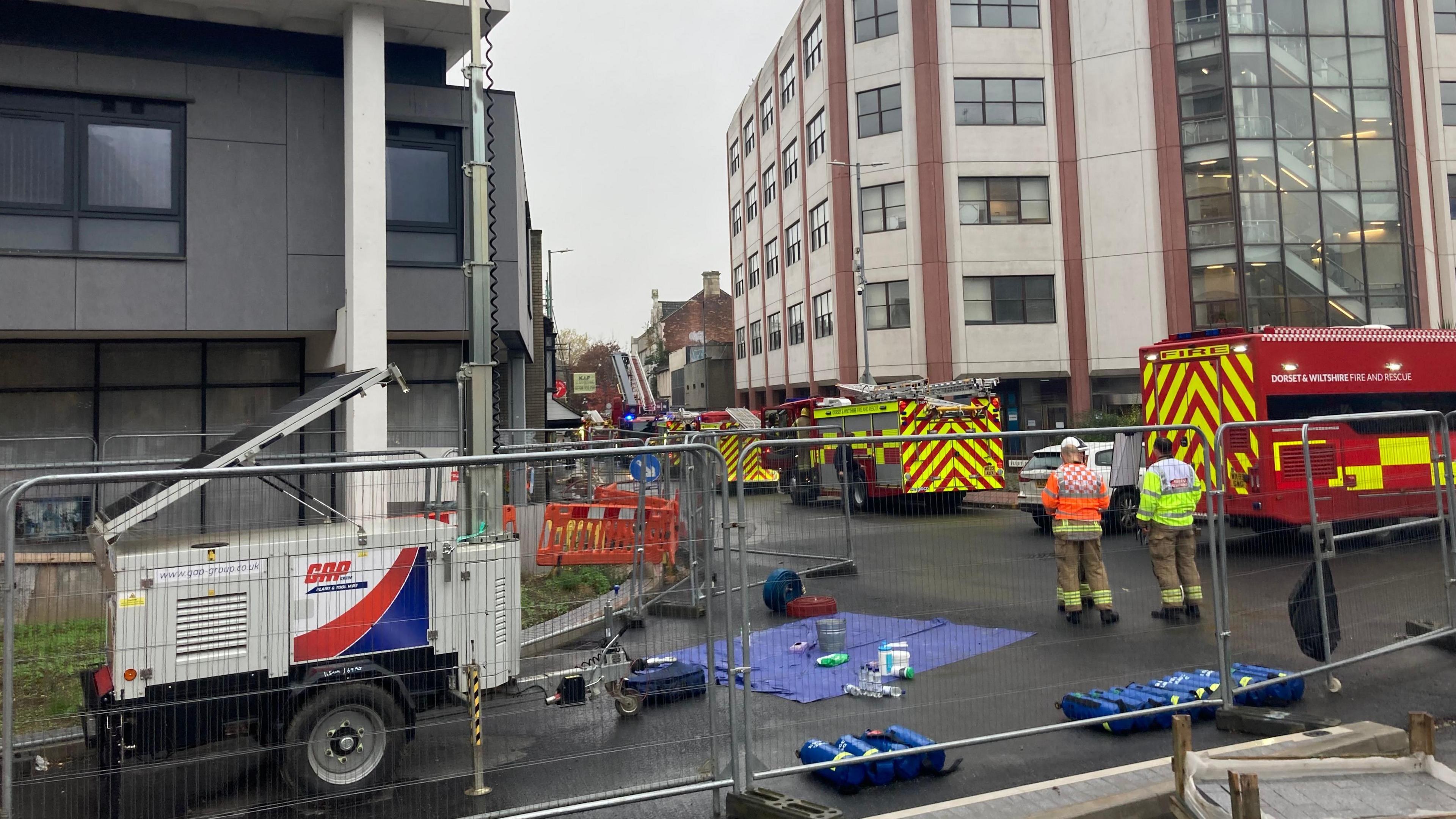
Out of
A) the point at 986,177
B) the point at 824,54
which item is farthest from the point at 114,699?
the point at 824,54

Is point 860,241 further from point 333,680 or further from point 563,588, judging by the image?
point 333,680

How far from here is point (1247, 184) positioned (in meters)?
31.8

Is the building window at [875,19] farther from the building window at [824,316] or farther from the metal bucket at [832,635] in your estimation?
the metal bucket at [832,635]

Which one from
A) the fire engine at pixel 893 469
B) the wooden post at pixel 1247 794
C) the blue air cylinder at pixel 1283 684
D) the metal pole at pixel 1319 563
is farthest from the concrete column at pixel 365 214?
the wooden post at pixel 1247 794

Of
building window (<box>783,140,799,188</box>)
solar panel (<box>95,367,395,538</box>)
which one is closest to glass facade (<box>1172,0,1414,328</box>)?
building window (<box>783,140,799,188</box>)

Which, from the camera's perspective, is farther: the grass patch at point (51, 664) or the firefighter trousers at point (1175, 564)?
the firefighter trousers at point (1175, 564)

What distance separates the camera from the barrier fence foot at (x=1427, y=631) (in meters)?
7.67

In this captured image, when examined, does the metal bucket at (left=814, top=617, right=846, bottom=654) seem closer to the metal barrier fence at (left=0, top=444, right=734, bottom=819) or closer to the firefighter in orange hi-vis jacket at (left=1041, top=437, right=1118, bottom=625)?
the metal barrier fence at (left=0, top=444, right=734, bottom=819)

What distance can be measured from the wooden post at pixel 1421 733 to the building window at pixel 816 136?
115 ft

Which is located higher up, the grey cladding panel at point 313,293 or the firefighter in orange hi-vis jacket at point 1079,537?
the grey cladding panel at point 313,293

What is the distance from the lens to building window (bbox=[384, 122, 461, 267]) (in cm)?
1415

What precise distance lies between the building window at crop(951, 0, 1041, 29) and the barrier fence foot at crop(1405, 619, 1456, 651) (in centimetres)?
3075

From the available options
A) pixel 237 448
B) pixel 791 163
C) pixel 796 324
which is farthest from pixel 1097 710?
pixel 791 163

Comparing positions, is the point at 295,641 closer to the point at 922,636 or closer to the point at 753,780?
the point at 753,780
